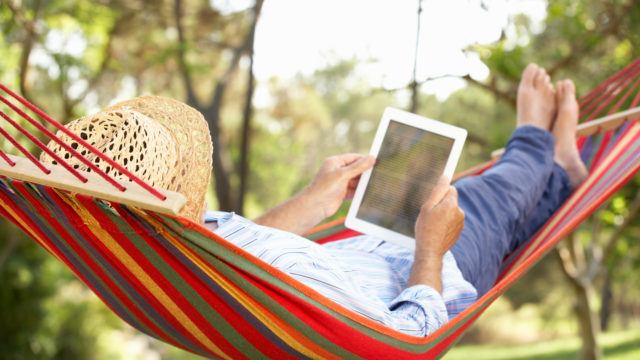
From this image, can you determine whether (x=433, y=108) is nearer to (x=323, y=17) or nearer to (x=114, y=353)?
(x=323, y=17)

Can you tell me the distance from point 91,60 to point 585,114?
4492 millimetres

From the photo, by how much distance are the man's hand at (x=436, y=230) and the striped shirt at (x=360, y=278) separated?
56 millimetres

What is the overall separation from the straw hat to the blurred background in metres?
2.44

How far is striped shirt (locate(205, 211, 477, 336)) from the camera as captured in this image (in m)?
1.47

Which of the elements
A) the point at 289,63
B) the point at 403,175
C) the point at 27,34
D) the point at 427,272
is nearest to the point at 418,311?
the point at 427,272

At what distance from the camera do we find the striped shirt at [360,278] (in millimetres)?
1472

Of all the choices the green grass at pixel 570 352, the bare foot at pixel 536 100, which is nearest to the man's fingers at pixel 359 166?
the bare foot at pixel 536 100

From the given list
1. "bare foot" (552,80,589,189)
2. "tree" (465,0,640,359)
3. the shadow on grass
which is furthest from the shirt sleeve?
the shadow on grass

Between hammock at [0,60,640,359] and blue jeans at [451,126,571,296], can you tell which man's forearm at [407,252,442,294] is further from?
blue jeans at [451,126,571,296]

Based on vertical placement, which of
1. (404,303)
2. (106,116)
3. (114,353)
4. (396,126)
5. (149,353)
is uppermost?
(106,116)

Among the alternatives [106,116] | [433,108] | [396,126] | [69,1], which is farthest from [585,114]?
[433,108]

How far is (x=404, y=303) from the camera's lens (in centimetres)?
160

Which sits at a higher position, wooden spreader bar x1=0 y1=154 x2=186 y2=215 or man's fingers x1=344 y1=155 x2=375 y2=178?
wooden spreader bar x1=0 y1=154 x2=186 y2=215

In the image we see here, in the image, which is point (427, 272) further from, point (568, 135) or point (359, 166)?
point (568, 135)
